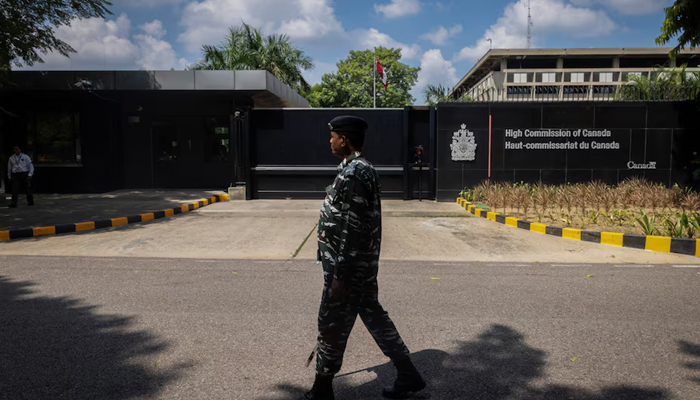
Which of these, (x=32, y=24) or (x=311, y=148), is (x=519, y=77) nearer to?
(x=311, y=148)

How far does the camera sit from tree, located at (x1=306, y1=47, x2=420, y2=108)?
2041 inches

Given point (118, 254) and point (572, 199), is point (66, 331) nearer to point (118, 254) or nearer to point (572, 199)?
point (118, 254)

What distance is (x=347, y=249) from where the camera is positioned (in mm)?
2801

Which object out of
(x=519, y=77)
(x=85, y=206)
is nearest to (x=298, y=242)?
(x=85, y=206)

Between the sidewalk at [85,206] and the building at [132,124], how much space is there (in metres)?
1.13

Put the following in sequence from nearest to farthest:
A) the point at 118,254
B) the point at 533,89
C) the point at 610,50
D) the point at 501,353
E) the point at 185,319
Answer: the point at 501,353
the point at 185,319
the point at 118,254
the point at 533,89
the point at 610,50

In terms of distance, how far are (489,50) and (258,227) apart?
74173 mm

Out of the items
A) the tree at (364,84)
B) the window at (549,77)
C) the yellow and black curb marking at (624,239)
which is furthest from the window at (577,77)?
the yellow and black curb marking at (624,239)

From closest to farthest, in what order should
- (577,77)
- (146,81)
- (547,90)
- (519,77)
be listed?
1. (547,90)
2. (146,81)
3. (577,77)
4. (519,77)

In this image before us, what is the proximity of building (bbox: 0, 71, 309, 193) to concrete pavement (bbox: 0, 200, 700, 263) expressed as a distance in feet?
17.8

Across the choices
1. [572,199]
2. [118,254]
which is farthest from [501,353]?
[572,199]

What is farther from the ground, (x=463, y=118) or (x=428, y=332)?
(x=463, y=118)

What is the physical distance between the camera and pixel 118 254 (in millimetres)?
8078

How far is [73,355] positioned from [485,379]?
298 centimetres
